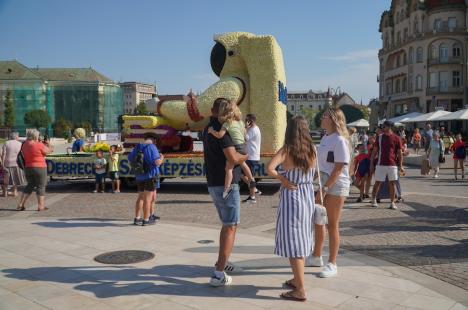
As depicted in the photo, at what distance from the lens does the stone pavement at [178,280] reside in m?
4.26

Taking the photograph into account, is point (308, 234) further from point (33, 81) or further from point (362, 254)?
point (33, 81)

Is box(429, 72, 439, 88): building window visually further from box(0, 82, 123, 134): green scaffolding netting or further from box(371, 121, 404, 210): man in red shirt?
box(0, 82, 123, 134): green scaffolding netting

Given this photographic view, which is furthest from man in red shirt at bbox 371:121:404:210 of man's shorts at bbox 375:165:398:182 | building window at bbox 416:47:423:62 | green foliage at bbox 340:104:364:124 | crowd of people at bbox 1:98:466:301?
building window at bbox 416:47:423:62

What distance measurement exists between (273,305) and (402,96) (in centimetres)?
5754

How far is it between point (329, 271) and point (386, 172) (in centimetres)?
471

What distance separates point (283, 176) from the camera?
4.28 m

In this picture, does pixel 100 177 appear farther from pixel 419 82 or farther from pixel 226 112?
pixel 419 82

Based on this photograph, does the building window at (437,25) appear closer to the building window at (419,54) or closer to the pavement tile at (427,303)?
the building window at (419,54)

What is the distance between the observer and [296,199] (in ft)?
14.0

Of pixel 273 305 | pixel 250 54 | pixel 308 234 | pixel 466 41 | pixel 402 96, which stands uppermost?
pixel 466 41

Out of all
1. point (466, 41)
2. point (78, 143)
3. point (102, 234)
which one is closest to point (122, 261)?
point (102, 234)

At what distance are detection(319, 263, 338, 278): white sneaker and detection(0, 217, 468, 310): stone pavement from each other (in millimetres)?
70

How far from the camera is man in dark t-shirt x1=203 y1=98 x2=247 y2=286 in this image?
4688 millimetres

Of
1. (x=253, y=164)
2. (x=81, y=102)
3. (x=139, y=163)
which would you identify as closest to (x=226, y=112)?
(x=139, y=163)
